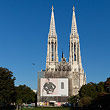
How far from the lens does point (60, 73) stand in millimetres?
104062

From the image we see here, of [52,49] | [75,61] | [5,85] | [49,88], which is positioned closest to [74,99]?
[49,88]

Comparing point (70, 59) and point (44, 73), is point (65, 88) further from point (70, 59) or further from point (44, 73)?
point (70, 59)

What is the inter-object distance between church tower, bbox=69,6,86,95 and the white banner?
41.2ft

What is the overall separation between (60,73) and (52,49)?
14945 millimetres

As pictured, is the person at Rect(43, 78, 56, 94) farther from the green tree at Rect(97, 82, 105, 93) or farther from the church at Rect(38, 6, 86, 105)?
the green tree at Rect(97, 82, 105, 93)

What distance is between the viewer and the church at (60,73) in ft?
328

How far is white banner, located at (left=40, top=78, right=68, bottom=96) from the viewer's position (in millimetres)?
99438

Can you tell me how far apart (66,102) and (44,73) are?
12983 millimetres

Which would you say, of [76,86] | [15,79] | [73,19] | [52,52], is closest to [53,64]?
[52,52]

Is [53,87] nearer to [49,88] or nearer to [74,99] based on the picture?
[49,88]

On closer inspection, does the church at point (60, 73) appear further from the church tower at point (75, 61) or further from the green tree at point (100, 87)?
the green tree at point (100, 87)

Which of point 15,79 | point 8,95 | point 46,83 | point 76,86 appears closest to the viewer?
point 8,95

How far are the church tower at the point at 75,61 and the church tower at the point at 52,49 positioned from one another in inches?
238

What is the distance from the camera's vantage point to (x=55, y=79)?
100938 mm
